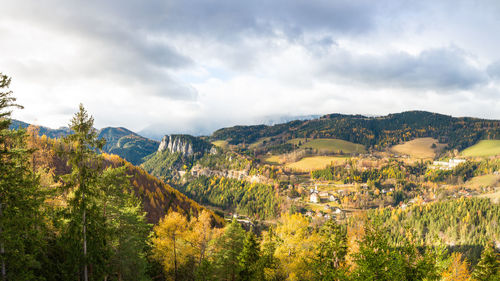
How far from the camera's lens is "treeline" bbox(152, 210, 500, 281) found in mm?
17484

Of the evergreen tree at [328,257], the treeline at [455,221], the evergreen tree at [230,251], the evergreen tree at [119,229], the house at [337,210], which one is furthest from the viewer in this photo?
the house at [337,210]

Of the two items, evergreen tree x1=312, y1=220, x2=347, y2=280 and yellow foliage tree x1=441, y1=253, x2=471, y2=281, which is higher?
evergreen tree x1=312, y1=220, x2=347, y2=280

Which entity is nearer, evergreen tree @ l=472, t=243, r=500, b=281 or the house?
evergreen tree @ l=472, t=243, r=500, b=281

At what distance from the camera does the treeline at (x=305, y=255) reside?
688 inches

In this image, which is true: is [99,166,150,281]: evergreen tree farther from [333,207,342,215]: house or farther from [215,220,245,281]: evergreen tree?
[333,207,342,215]: house

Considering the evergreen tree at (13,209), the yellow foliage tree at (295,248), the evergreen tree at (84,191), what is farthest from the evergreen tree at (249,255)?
the evergreen tree at (13,209)

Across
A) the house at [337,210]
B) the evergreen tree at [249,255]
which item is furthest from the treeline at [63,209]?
the house at [337,210]

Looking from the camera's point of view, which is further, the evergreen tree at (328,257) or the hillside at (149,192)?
the hillside at (149,192)

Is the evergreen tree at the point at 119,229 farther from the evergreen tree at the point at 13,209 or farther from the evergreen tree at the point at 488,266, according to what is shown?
the evergreen tree at the point at 488,266

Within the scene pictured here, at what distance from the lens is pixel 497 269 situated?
29.8m

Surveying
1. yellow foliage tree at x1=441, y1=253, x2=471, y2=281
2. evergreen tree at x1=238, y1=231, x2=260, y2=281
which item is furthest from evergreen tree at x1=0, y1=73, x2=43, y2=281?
yellow foliage tree at x1=441, y1=253, x2=471, y2=281

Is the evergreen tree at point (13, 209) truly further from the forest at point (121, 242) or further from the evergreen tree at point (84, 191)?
the evergreen tree at point (84, 191)

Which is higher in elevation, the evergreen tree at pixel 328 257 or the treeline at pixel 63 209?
the treeline at pixel 63 209

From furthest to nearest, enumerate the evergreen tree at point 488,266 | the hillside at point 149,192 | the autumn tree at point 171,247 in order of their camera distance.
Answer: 1. the hillside at point 149,192
2. the autumn tree at point 171,247
3. the evergreen tree at point 488,266
